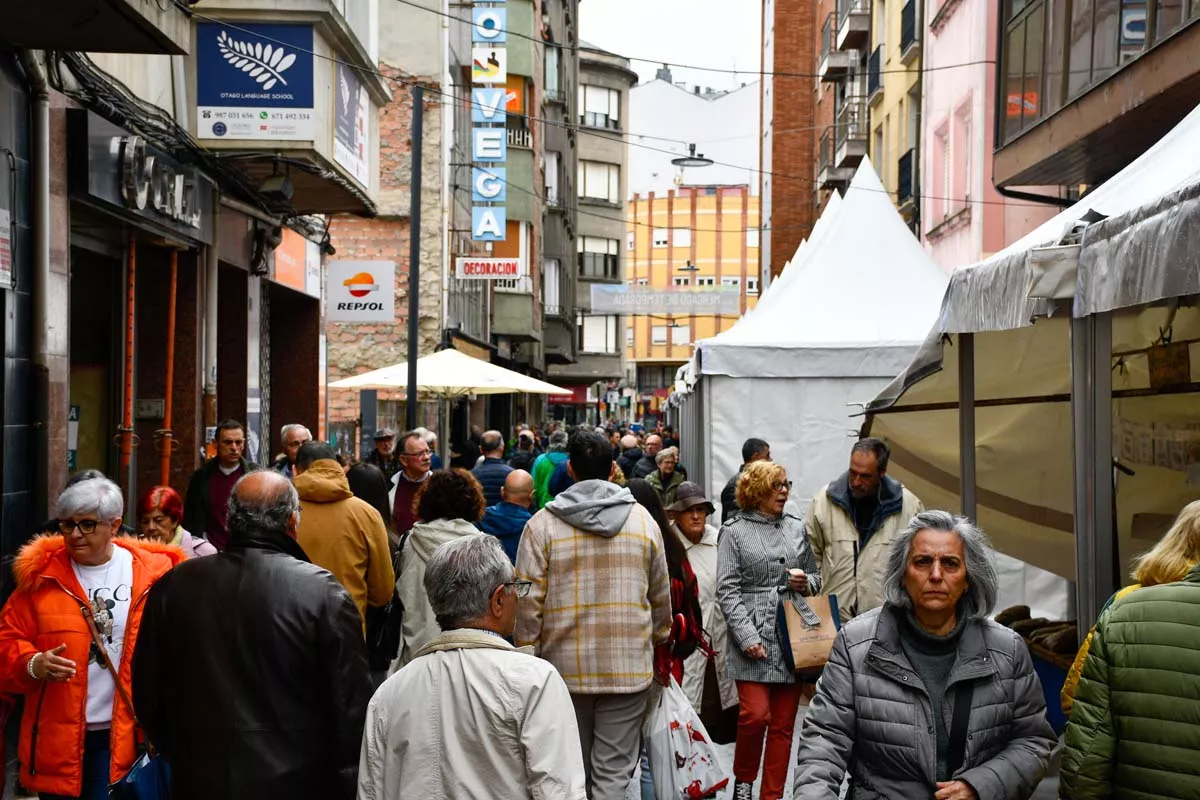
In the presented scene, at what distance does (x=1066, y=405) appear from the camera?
890 centimetres

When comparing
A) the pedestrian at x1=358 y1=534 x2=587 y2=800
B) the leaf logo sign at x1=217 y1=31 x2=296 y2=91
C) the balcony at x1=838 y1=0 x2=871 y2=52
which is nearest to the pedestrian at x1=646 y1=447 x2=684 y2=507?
the leaf logo sign at x1=217 y1=31 x2=296 y2=91

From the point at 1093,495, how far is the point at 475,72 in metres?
24.4

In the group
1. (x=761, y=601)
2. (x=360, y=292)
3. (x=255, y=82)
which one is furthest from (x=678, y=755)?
(x=360, y=292)

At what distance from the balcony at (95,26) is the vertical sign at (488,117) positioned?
20.0 meters

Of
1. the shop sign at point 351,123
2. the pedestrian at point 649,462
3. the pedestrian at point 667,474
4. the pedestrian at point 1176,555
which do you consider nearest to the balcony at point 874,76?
the pedestrian at point 649,462

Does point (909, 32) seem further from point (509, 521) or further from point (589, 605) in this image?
point (589, 605)

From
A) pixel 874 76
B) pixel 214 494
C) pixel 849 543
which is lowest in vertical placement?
pixel 849 543

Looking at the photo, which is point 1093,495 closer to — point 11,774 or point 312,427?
point 11,774

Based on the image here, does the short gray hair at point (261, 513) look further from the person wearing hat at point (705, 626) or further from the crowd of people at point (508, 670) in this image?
the person wearing hat at point (705, 626)

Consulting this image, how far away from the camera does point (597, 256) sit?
2443 inches

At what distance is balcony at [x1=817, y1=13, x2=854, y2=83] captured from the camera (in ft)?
116

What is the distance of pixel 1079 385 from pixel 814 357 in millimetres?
7938

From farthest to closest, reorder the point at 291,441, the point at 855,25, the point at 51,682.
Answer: the point at 855,25
the point at 291,441
the point at 51,682

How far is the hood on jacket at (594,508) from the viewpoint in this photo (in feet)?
19.2
